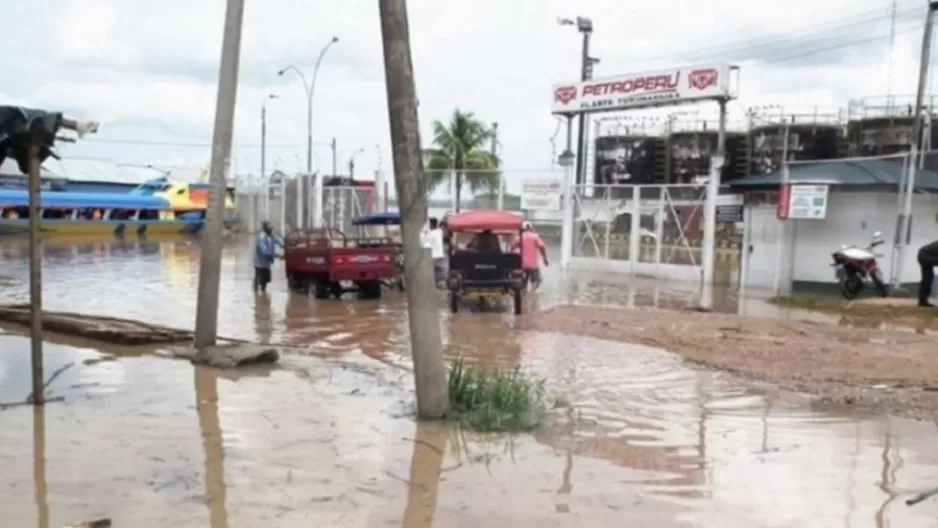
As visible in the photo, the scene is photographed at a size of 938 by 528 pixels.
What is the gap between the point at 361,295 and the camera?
21.0m

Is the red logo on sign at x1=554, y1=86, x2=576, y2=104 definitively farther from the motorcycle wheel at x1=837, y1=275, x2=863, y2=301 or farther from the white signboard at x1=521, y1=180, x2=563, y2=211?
the motorcycle wheel at x1=837, y1=275, x2=863, y2=301

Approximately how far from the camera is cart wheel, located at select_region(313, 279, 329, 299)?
20.6 metres

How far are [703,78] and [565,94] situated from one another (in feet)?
19.4

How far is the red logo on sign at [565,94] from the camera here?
29938mm

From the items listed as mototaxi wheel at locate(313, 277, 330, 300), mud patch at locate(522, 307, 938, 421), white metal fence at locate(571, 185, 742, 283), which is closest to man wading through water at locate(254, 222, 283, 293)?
mototaxi wheel at locate(313, 277, 330, 300)

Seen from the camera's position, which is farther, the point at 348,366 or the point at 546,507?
the point at 348,366

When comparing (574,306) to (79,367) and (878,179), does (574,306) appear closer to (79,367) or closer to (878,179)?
(878,179)

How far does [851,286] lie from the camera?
20938mm

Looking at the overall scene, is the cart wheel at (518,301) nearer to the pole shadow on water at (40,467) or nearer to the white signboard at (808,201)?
the white signboard at (808,201)

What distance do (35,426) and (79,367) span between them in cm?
305

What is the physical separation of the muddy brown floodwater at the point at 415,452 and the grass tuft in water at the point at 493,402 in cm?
27

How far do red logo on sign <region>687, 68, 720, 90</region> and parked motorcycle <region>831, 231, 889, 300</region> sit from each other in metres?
6.07

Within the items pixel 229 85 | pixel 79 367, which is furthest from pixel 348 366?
pixel 229 85

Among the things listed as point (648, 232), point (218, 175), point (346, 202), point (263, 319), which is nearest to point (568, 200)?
point (648, 232)
